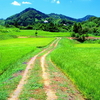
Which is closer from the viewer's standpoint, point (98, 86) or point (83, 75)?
Result: point (98, 86)

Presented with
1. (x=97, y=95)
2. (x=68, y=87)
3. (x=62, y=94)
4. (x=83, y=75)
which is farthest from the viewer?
(x=83, y=75)

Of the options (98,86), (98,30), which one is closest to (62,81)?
(98,86)

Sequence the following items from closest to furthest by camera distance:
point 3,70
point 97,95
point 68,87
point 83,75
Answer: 1. point 97,95
2. point 68,87
3. point 83,75
4. point 3,70

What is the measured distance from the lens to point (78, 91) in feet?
35.3

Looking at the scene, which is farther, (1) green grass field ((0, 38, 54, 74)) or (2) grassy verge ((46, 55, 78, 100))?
(1) green grass field ((0, 38, 54, 74))

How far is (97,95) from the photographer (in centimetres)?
920

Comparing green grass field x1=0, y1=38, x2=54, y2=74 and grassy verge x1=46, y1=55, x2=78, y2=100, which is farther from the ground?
grassy verge x1=46, y1=55, x2=78, y2=100

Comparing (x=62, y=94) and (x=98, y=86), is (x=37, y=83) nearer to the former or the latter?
(x=62, y=94)

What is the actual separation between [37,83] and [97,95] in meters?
4.34

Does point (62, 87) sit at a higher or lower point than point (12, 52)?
higher

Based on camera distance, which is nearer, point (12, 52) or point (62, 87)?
point (62, 87)

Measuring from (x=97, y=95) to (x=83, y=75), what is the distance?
10.4ft

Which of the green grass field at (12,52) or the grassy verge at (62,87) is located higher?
the grassy verge at (62,87)

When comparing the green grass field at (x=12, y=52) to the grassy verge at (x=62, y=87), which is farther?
the green grass field at (x=12, y=52)
